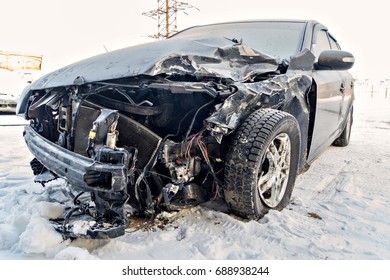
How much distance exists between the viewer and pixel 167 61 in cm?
182

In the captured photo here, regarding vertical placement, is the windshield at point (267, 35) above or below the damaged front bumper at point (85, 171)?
above

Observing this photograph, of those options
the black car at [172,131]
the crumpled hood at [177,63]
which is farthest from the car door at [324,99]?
the crumpled hood at [177,63]

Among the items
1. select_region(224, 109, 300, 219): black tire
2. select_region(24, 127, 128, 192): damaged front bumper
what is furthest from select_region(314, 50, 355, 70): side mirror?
select_region(24, 127, 128, 192): damaged front bumper

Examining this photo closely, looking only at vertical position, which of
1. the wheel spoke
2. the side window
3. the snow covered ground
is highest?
the side window

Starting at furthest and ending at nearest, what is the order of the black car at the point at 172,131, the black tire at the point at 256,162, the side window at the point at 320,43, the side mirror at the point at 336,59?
the side window at the point at 320,43
the side mirror at the point at 336,59
the black tire at the point at 256,162
the black car at the point at 172,131

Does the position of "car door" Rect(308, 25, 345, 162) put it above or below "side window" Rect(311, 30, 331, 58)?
below

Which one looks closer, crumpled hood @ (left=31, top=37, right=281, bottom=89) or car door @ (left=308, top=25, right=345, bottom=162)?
crumpled hood @ (left=31, top=37, right=281, bottom=89)

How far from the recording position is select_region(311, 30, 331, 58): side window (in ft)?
9.94

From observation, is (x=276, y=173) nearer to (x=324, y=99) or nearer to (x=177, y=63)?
(x=177, y=63)

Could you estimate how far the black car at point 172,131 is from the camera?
1.73 metres

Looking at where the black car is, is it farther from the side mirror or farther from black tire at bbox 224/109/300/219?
the side mirror

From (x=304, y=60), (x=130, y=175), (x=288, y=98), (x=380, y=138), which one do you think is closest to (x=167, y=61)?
(x=130, y=175)

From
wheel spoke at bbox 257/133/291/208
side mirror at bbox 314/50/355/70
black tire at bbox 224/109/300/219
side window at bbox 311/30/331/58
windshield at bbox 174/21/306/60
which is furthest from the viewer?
side window at bbox 311/30/331/58

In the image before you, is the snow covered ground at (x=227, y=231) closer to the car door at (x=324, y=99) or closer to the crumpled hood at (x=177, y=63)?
the car door at (x=324, y=99)
